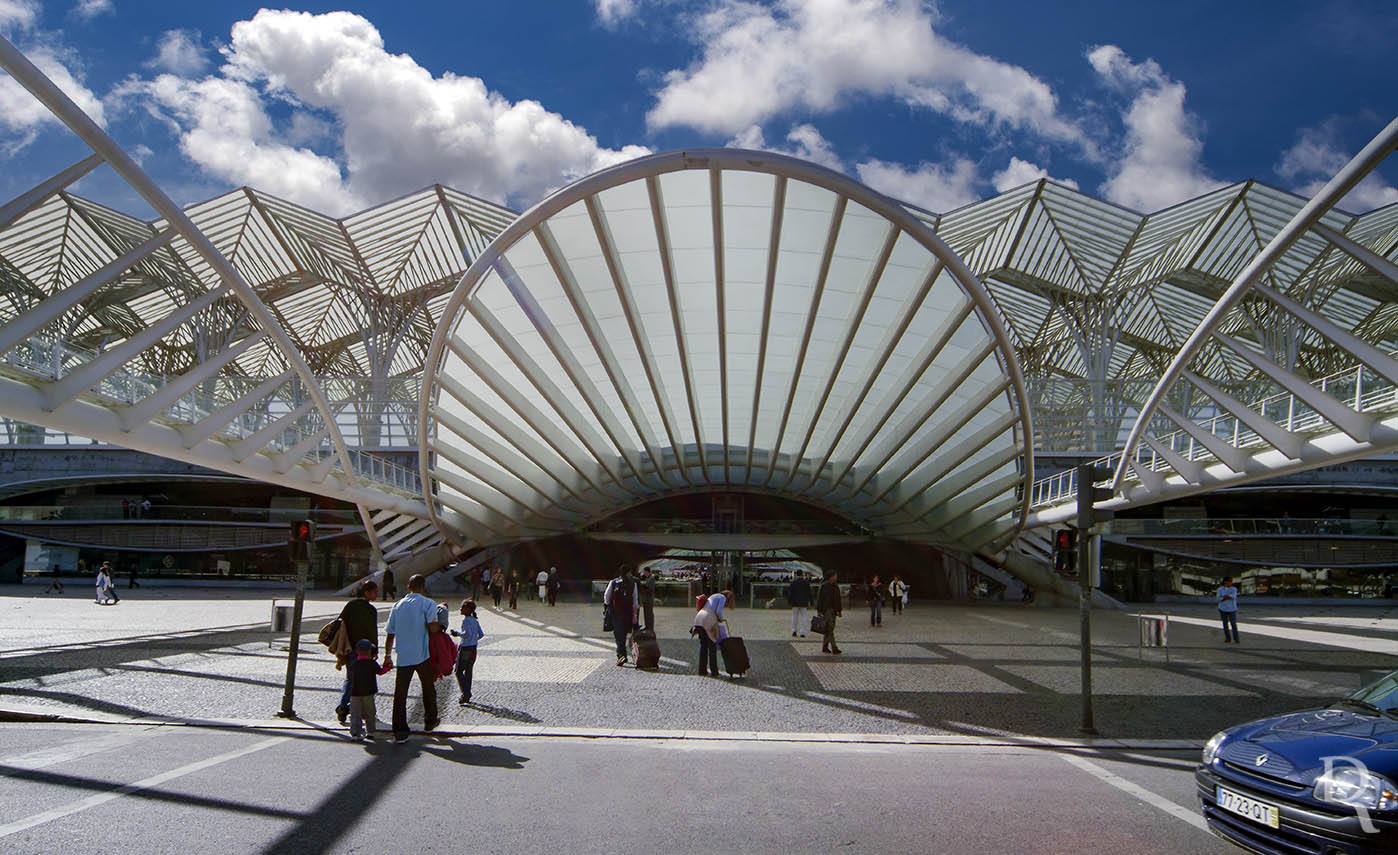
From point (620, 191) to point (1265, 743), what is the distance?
13.6 m

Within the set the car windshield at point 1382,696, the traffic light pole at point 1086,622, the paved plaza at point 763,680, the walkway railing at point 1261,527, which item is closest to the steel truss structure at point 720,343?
the paved plaza at point 763,680

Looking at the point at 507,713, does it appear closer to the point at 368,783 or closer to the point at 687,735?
the point at 687,735

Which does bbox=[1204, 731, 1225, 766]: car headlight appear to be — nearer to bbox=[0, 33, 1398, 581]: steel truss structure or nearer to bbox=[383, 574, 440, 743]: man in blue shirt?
bbox=[383, 574, 440, 743]: man in blue shirt

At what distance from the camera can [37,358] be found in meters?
14.0

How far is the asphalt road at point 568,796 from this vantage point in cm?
539

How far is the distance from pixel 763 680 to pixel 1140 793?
6.55 metres

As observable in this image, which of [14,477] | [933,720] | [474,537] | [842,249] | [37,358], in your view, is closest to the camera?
[933,720]

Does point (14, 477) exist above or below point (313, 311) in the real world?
below

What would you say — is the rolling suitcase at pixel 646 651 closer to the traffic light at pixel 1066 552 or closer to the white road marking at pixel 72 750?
the traffic light at pixel 1066 552

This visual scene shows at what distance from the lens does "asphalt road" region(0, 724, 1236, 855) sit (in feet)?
17.7

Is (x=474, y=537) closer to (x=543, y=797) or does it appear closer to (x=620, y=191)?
(x=620, y=191)

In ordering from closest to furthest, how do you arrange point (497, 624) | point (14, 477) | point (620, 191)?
point (620, 191), point (497, 624), point (14, 477)

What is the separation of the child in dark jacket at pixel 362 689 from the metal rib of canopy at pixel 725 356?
990 centimetres

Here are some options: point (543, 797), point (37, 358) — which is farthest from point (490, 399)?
point (543, 797)
